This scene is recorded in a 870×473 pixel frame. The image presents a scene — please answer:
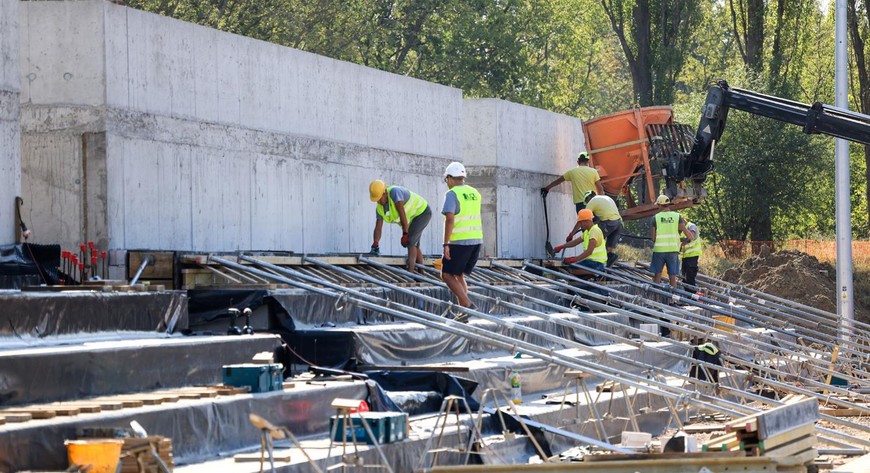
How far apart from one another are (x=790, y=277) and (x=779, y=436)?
64.2ft

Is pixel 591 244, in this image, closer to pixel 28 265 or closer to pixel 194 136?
pixel 194 136

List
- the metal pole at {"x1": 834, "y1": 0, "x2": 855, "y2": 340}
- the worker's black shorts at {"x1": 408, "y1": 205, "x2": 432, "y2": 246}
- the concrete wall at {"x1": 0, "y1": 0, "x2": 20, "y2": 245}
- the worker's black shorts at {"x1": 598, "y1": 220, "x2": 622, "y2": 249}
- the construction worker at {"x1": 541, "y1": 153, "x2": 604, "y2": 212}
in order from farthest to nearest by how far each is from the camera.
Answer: the metal pole at {"x1": 834, "y1": 0, "x2": 855, "y2": 340} < the construction worker at {"x1": 541, "y1": 153, "x2": 604, "y2": 212} < the worker's black shorts at {"x1": 598, "y1": 220, "x2": 622, "y2": 249} < the worker's black shorts at {"x1": 408, "y1": 205, "x2": 432, "y2": 246} < the concrete wall at {"x1": 0, "y1": 0, "x2": 20, "y2": 245}

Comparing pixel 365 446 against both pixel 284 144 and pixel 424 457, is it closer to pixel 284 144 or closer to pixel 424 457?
pixel 424 457

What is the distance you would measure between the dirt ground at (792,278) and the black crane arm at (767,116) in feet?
16.1

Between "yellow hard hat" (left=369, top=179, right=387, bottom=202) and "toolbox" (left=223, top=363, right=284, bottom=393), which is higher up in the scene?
"yellow hard hat" (left=369, top=179, right=387, bottom=202)

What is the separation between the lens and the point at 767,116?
21.1m

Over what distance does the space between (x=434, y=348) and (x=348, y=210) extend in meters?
4.49

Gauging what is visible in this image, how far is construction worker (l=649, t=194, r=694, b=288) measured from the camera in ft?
74.6

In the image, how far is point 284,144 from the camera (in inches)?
660

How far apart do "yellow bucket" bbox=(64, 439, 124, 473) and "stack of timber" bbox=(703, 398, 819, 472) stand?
4406 mm

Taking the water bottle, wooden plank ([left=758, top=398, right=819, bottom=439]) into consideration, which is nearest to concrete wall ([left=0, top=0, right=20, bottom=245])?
the water bottle

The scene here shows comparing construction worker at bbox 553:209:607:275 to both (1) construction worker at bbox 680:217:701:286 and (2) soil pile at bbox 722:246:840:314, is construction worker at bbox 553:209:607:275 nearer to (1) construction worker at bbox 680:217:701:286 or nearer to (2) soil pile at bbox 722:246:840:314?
(1) construction worker at bbox 680:217:701:286

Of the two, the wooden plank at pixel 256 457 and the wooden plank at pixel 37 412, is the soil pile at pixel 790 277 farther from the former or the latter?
the wooden plank at pixel 37 412

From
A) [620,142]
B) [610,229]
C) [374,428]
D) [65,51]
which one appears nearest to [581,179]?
[620,142]
